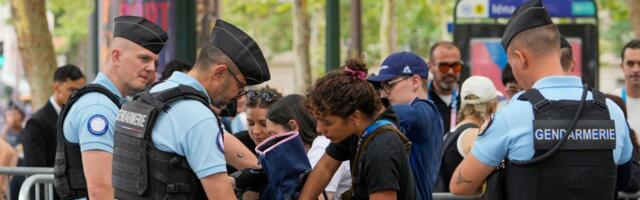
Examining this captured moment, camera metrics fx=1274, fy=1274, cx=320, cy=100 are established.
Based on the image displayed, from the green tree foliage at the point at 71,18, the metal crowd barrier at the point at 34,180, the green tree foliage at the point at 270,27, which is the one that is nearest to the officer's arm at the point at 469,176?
the metal crowd barrier at the point at 34,180

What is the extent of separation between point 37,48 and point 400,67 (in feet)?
36.8

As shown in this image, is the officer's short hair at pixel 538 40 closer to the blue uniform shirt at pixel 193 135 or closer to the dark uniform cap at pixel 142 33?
the blue uniform shirt at pixel 193 135

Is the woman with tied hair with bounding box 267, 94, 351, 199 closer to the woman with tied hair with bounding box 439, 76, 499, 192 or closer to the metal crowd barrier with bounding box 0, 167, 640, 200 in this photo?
the woman with tied hair with bounding box 439, 76, 499, 192

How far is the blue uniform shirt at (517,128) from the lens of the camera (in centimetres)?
545

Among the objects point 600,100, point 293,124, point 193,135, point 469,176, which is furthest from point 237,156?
point 600,100

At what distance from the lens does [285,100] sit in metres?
6.73

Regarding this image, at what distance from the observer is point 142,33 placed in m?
6.52

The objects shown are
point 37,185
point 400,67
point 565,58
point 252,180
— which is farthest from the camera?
point 37,185

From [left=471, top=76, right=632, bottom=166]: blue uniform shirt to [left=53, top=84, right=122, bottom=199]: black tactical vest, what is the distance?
198 centimetres

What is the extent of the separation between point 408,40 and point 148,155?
4697 centimetres

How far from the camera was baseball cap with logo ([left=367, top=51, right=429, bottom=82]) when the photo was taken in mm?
7230

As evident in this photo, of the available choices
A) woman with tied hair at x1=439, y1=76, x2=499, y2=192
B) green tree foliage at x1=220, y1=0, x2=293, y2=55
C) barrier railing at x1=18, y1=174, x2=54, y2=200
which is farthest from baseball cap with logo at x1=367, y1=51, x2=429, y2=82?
green tree foliage at x1=220, y1=0, x2=293, y2=55

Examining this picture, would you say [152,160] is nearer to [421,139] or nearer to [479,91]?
[421,139]

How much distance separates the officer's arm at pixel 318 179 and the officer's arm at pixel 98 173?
3.22 feet
